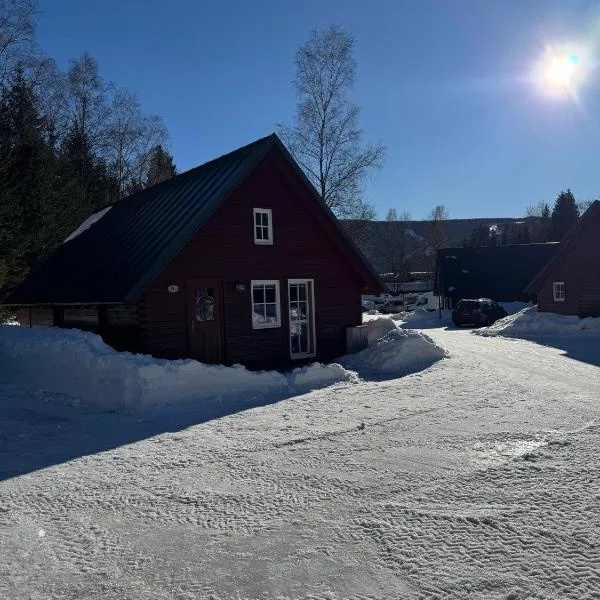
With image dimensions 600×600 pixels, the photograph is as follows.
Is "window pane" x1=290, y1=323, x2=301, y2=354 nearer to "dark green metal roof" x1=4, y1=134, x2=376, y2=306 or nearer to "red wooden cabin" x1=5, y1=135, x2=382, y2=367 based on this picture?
"red wooden cabin" x1=5, y1=135, x2=382, y2=367

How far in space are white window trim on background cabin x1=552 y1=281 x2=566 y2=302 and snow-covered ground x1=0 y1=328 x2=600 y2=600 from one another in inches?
727

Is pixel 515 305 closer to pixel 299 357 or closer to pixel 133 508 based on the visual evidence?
pixel 299 357

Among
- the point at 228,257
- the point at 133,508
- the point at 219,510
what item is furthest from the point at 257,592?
the point at 228,257

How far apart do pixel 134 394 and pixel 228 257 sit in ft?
15.7

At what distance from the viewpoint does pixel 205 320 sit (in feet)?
42.2

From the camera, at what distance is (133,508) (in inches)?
196

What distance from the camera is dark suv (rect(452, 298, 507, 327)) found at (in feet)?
95.1

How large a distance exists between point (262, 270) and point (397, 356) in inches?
150

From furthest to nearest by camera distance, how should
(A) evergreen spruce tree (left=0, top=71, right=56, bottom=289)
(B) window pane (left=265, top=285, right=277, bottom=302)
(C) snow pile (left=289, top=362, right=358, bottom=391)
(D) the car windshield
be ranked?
(D) the car windshield → (A) evergreen spruce tree (left=0, top=71, right=56, bottom=289) → (B) window pane (left=265, top=285, right=277, bottom=302) → (C) snow pile (left=289, top=362, right=358, bottom=391)

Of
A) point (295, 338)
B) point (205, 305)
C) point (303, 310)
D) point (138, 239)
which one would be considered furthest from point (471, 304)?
point (138, 239)

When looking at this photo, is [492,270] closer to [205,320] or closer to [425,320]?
[425,320]

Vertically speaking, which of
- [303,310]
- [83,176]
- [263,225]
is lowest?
[303,310]

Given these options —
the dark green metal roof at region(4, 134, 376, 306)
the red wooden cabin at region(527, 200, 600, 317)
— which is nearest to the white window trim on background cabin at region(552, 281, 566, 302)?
the red wooden cabin at region(527, 200, 600, 317)

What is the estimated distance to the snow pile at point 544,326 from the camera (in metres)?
22.1
